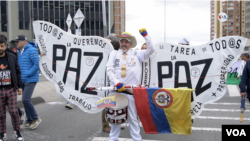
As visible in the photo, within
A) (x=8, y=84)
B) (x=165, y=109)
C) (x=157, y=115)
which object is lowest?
(x=157, y=115)

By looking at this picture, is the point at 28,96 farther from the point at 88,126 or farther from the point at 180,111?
the point at 180,111

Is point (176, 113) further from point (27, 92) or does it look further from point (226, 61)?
point (27, 92)

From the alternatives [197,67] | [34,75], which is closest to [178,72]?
[197,67]

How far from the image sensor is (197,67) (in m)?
5.12

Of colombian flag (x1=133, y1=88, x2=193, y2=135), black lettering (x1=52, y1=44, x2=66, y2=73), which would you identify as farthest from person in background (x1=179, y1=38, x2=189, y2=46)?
black lettering (x1=52, y1=44, x2=66, y2=73)

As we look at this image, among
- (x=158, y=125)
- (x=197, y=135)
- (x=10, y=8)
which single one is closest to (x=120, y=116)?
(x=158, y=125)

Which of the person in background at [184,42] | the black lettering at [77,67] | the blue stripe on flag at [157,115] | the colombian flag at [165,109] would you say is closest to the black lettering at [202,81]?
the colombian flag at [165,109]

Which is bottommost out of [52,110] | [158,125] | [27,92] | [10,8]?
[52,110]

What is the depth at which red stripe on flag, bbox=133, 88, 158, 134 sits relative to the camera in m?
4.57

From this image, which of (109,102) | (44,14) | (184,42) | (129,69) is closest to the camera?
(109,102)

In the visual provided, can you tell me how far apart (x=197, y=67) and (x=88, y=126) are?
9.58ft

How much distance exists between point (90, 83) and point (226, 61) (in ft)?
8.65

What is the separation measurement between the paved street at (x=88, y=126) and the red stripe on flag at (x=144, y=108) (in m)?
0.79

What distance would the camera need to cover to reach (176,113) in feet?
14.9
